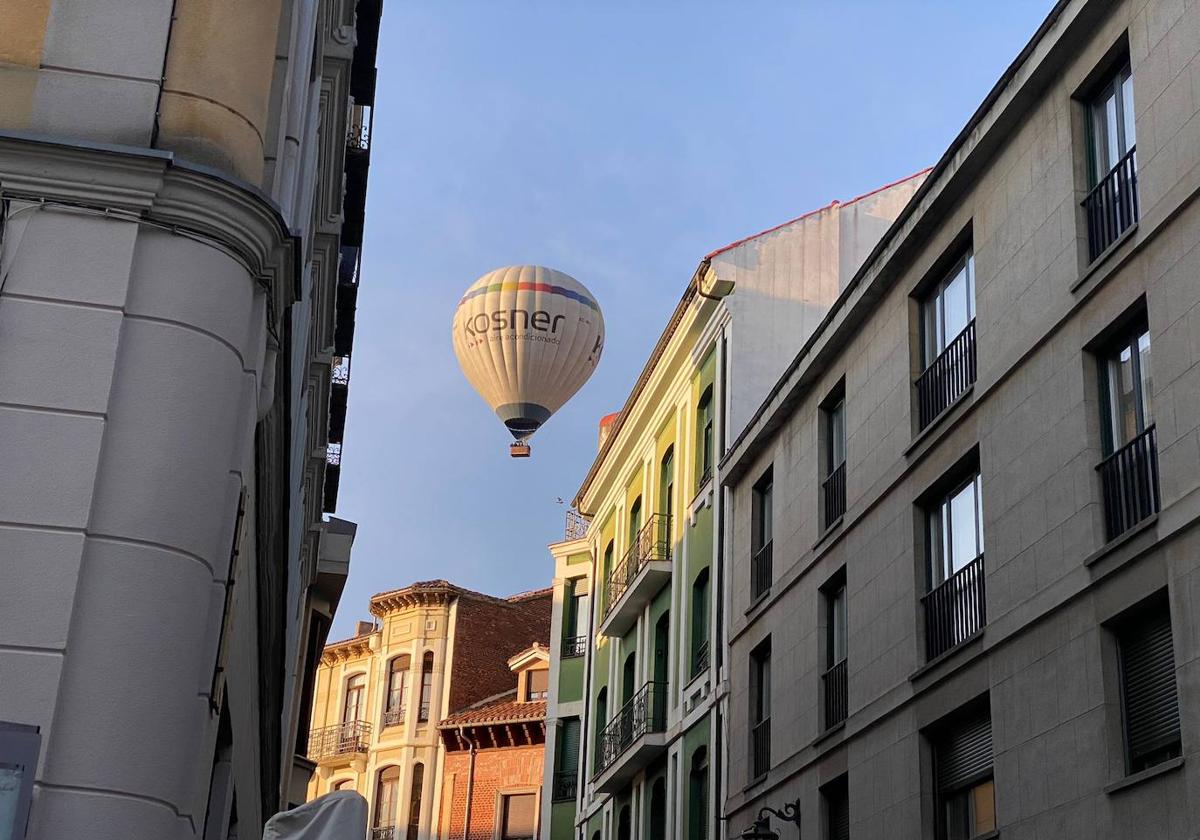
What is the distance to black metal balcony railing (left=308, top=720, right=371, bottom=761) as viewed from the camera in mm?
66062

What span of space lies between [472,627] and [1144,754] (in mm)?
50207

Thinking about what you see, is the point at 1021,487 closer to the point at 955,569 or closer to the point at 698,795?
the point at 955,569

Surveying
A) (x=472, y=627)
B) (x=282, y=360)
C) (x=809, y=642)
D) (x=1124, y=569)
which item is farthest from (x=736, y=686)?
(x=472, y=627)

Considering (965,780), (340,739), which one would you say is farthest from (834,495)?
(340,739)

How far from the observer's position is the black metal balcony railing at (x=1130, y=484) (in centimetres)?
1728

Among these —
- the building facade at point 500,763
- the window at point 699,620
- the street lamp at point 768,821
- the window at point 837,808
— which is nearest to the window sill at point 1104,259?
the window at point 837,808

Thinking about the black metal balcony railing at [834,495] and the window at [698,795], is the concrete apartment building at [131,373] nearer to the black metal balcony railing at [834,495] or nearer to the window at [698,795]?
the black metal balcony railing at [834,495]

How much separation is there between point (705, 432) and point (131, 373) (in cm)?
2539

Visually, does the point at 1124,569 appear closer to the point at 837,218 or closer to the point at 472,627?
the point at 837,218

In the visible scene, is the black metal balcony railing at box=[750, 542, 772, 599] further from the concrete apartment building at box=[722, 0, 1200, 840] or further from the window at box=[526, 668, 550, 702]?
the window at box=[526, 668, 550, 702]

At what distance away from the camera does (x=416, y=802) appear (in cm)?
6300

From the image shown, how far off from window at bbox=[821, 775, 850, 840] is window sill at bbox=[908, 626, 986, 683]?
10.5 feet

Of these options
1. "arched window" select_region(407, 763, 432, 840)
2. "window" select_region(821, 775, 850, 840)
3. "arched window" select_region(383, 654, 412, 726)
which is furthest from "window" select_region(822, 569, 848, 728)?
"arched window" select_region(383, 654, 412, 726)

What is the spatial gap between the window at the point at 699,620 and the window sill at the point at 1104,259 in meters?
15.0
